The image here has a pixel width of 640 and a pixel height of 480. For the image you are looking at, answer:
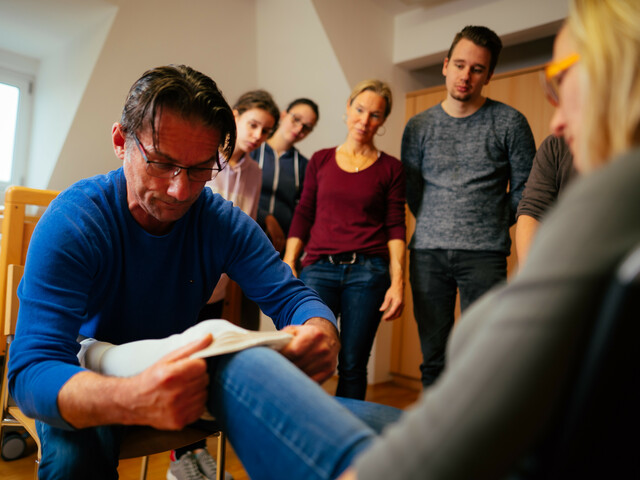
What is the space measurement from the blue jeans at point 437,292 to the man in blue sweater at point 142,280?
81 centimetres

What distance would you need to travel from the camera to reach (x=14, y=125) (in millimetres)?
2875

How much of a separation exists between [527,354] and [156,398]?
471mm

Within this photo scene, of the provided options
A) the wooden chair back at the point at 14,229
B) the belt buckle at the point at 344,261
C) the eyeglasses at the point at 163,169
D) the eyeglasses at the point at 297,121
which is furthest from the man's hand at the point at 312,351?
the eyeglasses at the point at 297,121

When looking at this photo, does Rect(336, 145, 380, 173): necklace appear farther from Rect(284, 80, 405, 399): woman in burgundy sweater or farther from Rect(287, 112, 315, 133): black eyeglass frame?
Rect(287, 112, 315, 133): black eyeglass frame

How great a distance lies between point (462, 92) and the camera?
1785 millimetres

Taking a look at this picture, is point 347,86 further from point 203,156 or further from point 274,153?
point 203,156

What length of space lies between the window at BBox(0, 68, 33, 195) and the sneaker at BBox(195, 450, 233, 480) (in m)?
2.00

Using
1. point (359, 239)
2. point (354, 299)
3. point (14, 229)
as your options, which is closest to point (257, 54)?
point (359, 239)

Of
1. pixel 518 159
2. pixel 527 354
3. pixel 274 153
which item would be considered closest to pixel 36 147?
pixel 274 153

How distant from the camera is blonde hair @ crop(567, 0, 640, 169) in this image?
416 millimetres

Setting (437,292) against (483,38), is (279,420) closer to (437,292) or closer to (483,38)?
(437,292)

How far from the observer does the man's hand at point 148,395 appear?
0.64 meters

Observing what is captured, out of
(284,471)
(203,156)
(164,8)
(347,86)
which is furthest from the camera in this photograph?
(347,86)

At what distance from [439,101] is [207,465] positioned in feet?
8.02
